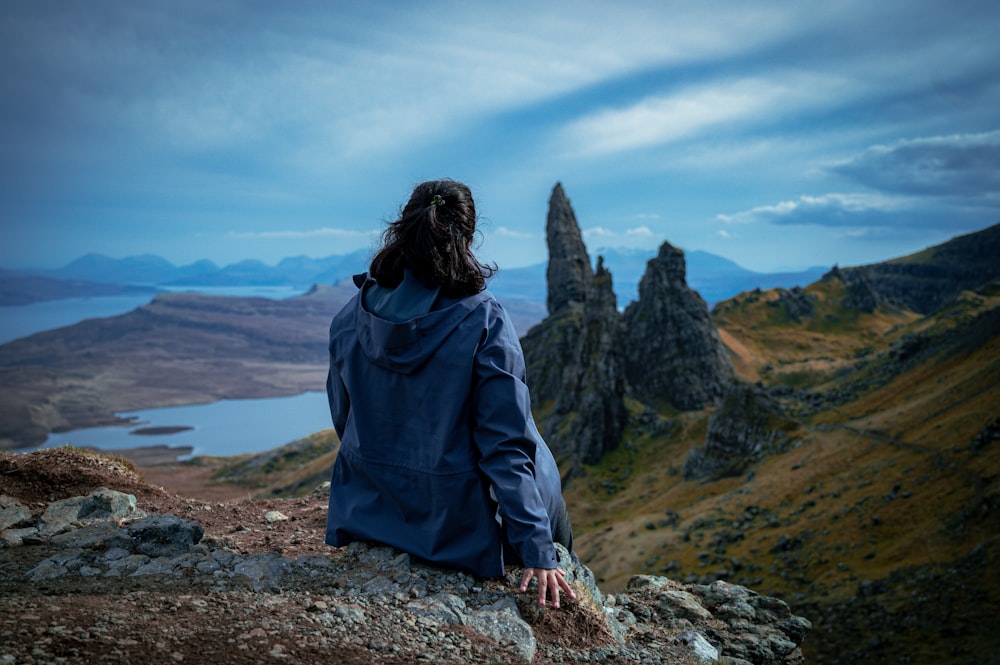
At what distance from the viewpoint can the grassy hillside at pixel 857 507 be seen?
1117 inches

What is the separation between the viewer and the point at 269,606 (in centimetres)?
556

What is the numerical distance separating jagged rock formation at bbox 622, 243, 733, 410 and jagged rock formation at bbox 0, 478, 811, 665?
100m

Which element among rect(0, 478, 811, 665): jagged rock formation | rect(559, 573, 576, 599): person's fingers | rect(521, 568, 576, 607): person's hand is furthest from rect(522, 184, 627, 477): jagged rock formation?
rect(521, 568, 576, 607): person's hand

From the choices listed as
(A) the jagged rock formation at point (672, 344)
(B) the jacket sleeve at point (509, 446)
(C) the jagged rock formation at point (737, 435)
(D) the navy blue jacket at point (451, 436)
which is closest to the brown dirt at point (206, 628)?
(D) the navy blue jacket at point (451, 436)

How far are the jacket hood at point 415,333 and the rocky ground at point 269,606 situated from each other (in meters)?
2.23

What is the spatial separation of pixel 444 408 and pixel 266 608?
8.22 ft

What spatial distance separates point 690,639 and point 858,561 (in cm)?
3599

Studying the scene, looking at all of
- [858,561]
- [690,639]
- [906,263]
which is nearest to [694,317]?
[858,561]

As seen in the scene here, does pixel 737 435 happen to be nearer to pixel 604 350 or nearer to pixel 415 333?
pixel 604 350

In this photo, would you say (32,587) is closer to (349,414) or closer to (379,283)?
(349,414)

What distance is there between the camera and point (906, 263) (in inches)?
7835

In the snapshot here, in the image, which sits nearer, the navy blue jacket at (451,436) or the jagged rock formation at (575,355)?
the navy blue jacket at (451,436)

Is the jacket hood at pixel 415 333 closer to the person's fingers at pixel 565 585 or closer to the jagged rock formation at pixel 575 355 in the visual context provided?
the person's fingers at pixel 565 585

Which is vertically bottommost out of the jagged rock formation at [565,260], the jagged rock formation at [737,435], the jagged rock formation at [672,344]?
the jagged rock formation at [737,435]
